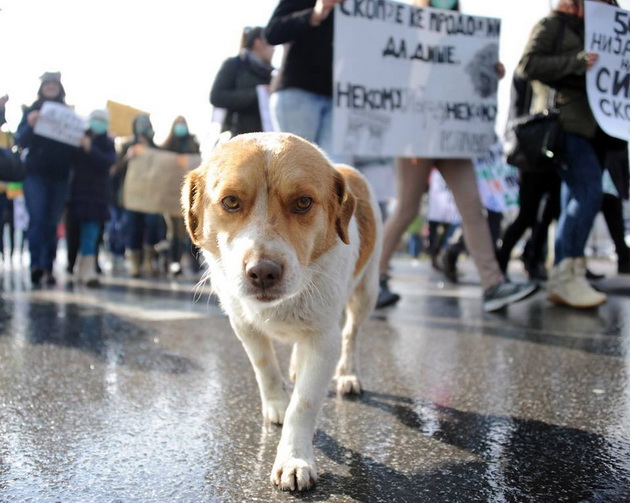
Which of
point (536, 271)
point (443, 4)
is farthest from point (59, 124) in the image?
point (536, 271)

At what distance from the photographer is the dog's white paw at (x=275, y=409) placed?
2473mm

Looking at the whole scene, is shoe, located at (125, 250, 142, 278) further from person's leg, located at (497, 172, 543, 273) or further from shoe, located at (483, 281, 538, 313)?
shoe, located at (483, 281, 538, 313)

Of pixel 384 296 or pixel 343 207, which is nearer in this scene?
pixel 343 207

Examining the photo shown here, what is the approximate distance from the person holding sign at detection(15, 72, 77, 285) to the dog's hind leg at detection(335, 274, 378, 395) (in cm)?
602

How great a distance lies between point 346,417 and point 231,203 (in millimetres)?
1046

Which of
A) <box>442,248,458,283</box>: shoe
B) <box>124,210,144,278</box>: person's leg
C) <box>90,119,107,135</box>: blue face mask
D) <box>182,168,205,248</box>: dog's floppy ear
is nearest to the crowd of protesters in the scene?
<box>90,119,107,135</box>: blue face mask

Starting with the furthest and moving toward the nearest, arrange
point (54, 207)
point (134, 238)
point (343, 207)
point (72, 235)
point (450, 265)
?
point (134, 238)
point (450, 265)
point (72, 235)
point (54, 207)
point (343, 207)

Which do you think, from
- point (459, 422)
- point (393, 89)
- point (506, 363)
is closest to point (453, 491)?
point (459, 422)

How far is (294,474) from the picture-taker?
1849mm

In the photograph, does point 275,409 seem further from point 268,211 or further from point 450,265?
point 450,265

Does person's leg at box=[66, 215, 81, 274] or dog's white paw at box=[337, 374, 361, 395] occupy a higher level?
person's leg at box=[66, 215, 81, 274]

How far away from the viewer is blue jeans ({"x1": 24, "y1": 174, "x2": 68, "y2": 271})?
26.0ft

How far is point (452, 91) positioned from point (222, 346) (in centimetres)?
325

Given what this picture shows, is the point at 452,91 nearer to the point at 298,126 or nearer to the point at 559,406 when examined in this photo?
the point at 298,126
